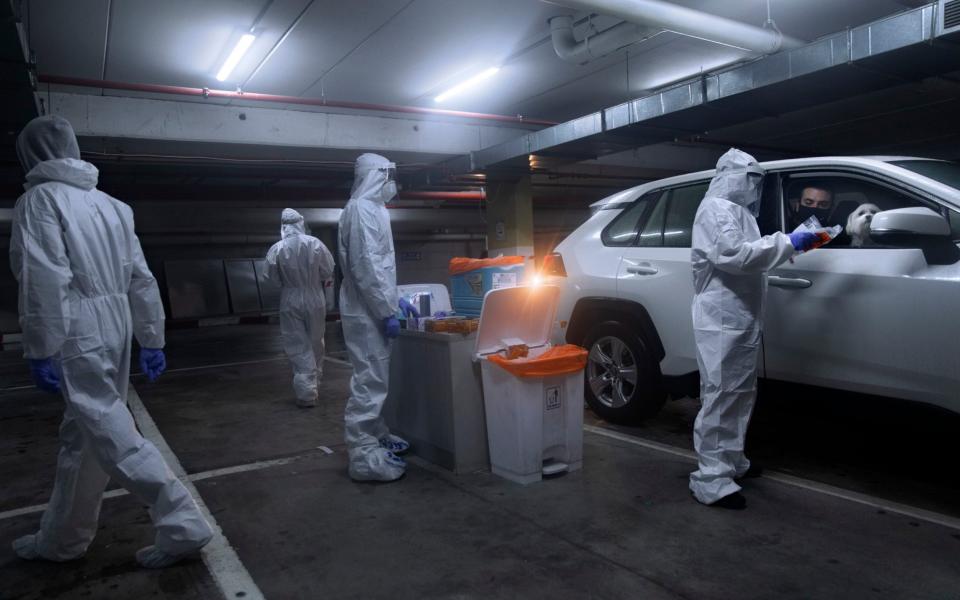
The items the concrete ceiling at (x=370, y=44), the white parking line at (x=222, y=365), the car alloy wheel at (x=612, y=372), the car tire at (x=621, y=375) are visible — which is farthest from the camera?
the white parking line at (x=222, y=365)

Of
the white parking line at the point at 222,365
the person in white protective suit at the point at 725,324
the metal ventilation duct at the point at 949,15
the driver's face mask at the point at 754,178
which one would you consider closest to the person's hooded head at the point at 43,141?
the person in white protective suit at the point at 725,324

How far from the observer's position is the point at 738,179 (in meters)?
3.40

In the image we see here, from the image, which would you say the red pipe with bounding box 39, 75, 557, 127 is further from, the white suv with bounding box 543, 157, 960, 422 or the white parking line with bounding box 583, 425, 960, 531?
the white parking line with bounding box 583, 425, 960, 531

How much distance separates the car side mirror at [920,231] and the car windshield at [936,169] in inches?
14.7

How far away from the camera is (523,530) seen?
313cm

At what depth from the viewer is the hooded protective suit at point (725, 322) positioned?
3.30 metres

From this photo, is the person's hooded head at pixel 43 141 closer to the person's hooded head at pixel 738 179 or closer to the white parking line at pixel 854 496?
the person's hooded head at pixel 738 179

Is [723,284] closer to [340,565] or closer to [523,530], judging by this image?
[523,530]

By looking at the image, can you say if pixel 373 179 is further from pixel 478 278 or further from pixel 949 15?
pixel 949 15

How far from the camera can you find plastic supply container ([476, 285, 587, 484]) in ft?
12.2

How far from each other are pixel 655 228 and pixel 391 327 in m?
2.05

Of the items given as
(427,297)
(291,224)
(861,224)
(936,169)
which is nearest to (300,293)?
(291,224)

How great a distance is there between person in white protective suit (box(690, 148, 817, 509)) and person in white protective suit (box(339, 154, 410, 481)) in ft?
5.82

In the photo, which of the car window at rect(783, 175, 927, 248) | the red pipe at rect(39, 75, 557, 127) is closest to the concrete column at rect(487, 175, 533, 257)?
the red pipe at rect(39, 75, 557, 127)
